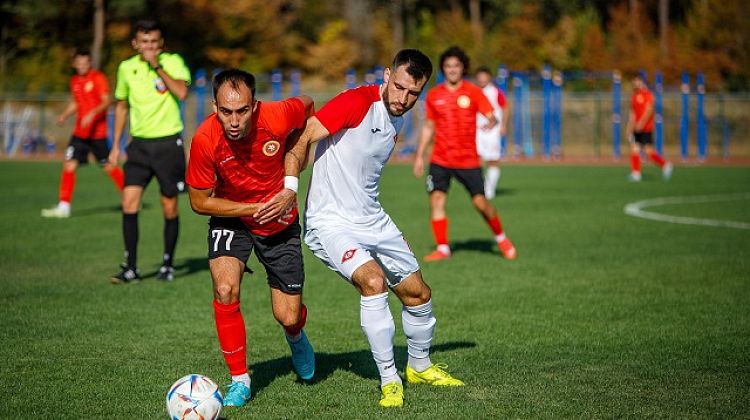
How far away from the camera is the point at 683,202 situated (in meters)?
18.8

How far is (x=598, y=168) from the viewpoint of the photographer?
30.2m

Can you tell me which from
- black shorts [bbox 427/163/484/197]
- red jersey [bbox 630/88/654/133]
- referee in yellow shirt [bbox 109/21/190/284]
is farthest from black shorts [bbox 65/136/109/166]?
red jersey [bbox 630/88/654/133]

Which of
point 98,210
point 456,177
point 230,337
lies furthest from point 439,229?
point 98,210

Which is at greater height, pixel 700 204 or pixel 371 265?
pixel 371 265

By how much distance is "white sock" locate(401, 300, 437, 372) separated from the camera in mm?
6160

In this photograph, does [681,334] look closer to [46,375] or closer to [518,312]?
[518,312]

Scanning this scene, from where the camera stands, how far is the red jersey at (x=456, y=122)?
11914 mm

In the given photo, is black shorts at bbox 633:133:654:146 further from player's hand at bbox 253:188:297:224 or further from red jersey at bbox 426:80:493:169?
player's hand at bbox 253:188:297:224

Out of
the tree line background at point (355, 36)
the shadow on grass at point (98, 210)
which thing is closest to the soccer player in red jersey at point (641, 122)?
the shadow on grass at point (98, 210)

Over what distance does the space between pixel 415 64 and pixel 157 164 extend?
4.92 m

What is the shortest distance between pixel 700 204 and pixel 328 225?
1388 cm

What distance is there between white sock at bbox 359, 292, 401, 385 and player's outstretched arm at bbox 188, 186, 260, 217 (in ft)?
2.75

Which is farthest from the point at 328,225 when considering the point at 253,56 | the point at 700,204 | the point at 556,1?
the point at 556,1

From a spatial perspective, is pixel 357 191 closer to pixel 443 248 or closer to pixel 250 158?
pixel 250 158
